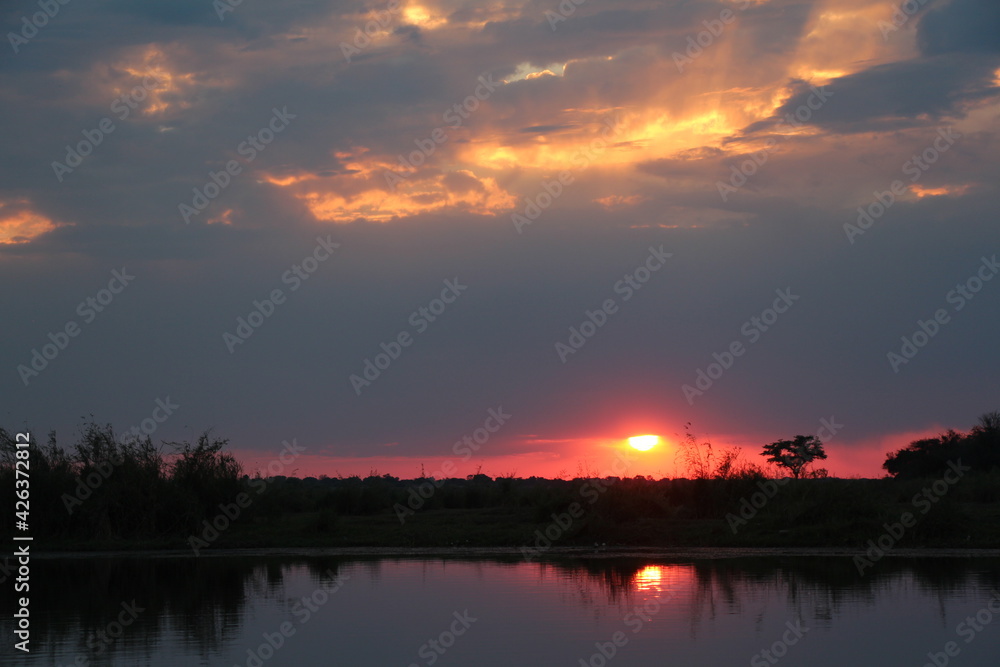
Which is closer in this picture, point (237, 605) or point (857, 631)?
point (857, 631)

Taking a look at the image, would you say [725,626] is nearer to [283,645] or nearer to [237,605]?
[283,645]

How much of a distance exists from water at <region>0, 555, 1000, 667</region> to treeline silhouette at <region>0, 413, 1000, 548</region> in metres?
4.33

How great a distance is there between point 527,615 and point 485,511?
21956 mm

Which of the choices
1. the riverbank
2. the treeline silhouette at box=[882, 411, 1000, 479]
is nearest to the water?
the riverbank

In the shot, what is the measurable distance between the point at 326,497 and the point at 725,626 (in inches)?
1130

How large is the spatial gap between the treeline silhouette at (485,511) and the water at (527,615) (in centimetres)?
433

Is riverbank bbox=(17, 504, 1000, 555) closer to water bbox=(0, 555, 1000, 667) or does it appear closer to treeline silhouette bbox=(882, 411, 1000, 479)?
water bbox=(0, 555, 1000, 667)

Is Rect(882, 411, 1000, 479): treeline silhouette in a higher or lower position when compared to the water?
higher

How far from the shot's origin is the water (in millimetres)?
13156

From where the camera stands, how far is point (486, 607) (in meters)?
17.1

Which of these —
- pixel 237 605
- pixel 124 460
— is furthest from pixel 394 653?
pixel 124 460

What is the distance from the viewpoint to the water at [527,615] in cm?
1316

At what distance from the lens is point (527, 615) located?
1608cm

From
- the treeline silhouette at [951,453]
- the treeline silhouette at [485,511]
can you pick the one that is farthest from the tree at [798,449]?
the treeline silhouette at [485,511]
